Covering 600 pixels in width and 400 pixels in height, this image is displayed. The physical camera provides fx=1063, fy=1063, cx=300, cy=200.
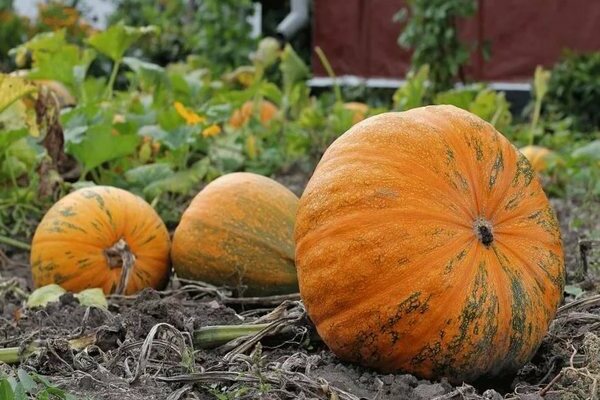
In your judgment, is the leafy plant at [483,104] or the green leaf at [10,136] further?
the leafy plant at [483,104]

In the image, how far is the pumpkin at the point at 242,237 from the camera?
11.4 ft

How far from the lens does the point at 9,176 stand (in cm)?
486

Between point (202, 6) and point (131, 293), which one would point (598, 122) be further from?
point (131, 293)

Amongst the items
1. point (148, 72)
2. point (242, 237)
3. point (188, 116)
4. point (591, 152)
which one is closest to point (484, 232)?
point (242, 237)

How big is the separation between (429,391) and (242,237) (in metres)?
1.33

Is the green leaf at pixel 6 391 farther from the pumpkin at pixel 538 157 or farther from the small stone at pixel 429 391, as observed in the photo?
the pumpkin at pixel 538 157

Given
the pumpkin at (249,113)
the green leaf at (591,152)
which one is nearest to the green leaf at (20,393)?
the green leaf at (591,152)

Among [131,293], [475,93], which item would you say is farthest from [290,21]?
[131,293]

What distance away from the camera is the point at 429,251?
2.38m

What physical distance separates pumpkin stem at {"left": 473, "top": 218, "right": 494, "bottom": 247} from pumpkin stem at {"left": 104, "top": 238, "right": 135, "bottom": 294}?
1584 millimetres

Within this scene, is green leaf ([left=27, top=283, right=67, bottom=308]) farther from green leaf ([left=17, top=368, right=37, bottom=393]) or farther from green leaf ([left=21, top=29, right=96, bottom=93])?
green leaf ([left=21, top=29, right=96, bottom=93])

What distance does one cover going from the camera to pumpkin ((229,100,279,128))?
7199 mm

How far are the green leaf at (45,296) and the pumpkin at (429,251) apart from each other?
3.96ft

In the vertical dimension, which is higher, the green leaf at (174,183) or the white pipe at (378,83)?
the green leaf at (174,183)
